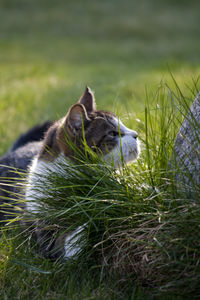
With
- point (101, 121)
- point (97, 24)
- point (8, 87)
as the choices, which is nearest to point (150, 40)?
point (97, 24)

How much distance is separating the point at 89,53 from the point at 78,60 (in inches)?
56.6

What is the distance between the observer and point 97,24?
753 inches

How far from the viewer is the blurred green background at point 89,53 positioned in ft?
20.2

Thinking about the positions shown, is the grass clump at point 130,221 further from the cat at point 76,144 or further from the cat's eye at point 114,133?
the cat's eye at point 114,133

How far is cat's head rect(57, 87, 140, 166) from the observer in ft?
8.69

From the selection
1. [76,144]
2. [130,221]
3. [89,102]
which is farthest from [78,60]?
[130,221]

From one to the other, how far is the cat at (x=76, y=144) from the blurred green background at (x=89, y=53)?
0.54 ft

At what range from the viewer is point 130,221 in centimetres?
228

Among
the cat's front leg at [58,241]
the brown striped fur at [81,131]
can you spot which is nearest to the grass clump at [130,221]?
the cat's front leg at [58,241]

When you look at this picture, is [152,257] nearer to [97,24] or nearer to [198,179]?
[198,179]

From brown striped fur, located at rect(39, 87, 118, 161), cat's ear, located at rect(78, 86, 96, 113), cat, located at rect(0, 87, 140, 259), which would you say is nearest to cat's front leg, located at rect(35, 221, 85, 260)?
cat, located at rect(0, 87, 140, 259)

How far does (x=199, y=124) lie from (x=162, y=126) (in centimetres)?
24

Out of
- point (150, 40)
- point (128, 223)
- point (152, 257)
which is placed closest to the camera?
point (152, 257)

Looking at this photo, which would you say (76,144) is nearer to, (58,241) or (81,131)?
(81,131)
